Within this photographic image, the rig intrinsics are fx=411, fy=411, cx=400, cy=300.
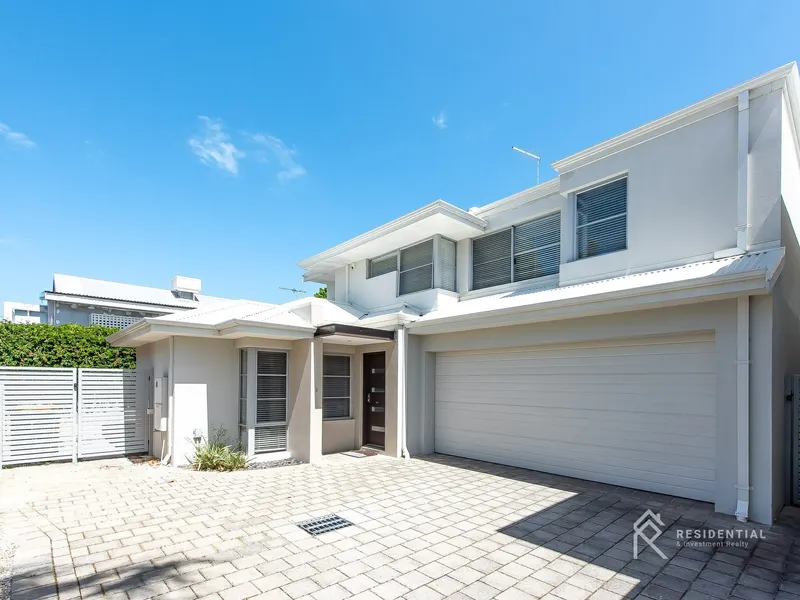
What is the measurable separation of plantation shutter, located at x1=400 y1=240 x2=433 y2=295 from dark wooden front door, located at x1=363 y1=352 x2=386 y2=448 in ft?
8.52

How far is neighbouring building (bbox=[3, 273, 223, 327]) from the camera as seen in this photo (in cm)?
1719

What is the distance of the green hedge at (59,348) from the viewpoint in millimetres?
10000

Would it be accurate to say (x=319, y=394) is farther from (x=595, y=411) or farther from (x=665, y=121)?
(x=665, y=121)

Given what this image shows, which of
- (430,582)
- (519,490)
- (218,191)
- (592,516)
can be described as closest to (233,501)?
(430,582)

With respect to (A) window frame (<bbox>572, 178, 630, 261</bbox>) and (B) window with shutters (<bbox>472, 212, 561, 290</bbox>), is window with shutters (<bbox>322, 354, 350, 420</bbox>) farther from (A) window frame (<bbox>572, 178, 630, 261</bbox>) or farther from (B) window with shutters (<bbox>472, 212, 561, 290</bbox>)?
(A) window frame (<bbox>572, 178, 630, 261</bbox>)

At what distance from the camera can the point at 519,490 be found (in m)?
7.55

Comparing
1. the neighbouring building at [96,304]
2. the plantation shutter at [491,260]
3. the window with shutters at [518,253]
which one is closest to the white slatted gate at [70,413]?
the neighbouring building at [96,304]

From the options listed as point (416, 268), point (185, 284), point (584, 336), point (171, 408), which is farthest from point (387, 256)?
point (185, 284)

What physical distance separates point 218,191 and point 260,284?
44.4 ft

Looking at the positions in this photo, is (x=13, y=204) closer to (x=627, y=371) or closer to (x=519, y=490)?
(x=519, y=490)

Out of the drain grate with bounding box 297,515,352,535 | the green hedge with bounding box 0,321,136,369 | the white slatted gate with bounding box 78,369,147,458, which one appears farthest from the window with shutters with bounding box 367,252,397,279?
the drain grate with bounding box 297,515,352,535

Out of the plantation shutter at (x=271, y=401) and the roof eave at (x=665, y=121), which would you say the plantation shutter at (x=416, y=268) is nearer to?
the roof eave at (x=665, y=121)

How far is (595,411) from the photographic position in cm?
817

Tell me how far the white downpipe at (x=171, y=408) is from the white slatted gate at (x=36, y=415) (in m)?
2.55
